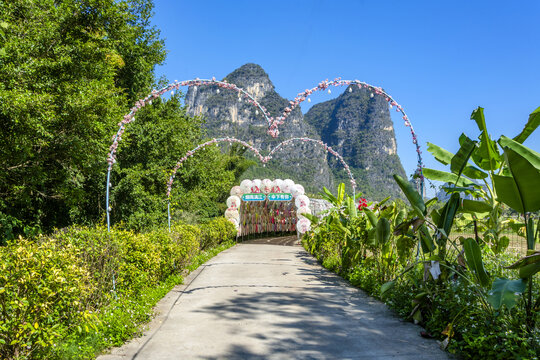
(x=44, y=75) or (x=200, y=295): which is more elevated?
(x=44, y=75)

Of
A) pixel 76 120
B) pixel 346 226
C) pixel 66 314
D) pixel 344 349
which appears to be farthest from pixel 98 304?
pixel 76 120

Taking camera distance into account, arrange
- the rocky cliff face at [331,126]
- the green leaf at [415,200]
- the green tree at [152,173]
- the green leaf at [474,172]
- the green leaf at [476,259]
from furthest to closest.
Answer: the rocky cliff face at [331,126] → the green tree at [152,173] → the green leaf at [474,172] → the green leaf at [415,200] → the green leaf at [476,259]

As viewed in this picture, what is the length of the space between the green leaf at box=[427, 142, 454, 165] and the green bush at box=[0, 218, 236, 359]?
4.81 metres

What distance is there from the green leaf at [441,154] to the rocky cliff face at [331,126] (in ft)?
348

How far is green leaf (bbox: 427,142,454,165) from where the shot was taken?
6117 millimetres

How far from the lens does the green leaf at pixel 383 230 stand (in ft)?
22.4

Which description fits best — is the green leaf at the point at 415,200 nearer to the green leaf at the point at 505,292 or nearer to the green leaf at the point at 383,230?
the green leaf at the point at 383,230

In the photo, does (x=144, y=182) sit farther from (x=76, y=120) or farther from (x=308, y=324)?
(x=308, y=324)

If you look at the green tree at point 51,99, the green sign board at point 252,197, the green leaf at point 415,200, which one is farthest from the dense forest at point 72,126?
the green leaf at point 415,200

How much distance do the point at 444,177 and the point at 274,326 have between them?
3.34 metres

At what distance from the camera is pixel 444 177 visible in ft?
20.1

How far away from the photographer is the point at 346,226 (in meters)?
10.1

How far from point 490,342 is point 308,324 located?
2.33 m

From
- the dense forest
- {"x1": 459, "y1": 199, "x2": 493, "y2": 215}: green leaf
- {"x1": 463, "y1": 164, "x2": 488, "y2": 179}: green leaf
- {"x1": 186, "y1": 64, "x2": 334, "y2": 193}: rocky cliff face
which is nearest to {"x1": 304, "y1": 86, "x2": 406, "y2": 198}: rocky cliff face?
{"x1": 186, "y1": 64, "x2": 334, "y2": 193}: rocky cliff face
